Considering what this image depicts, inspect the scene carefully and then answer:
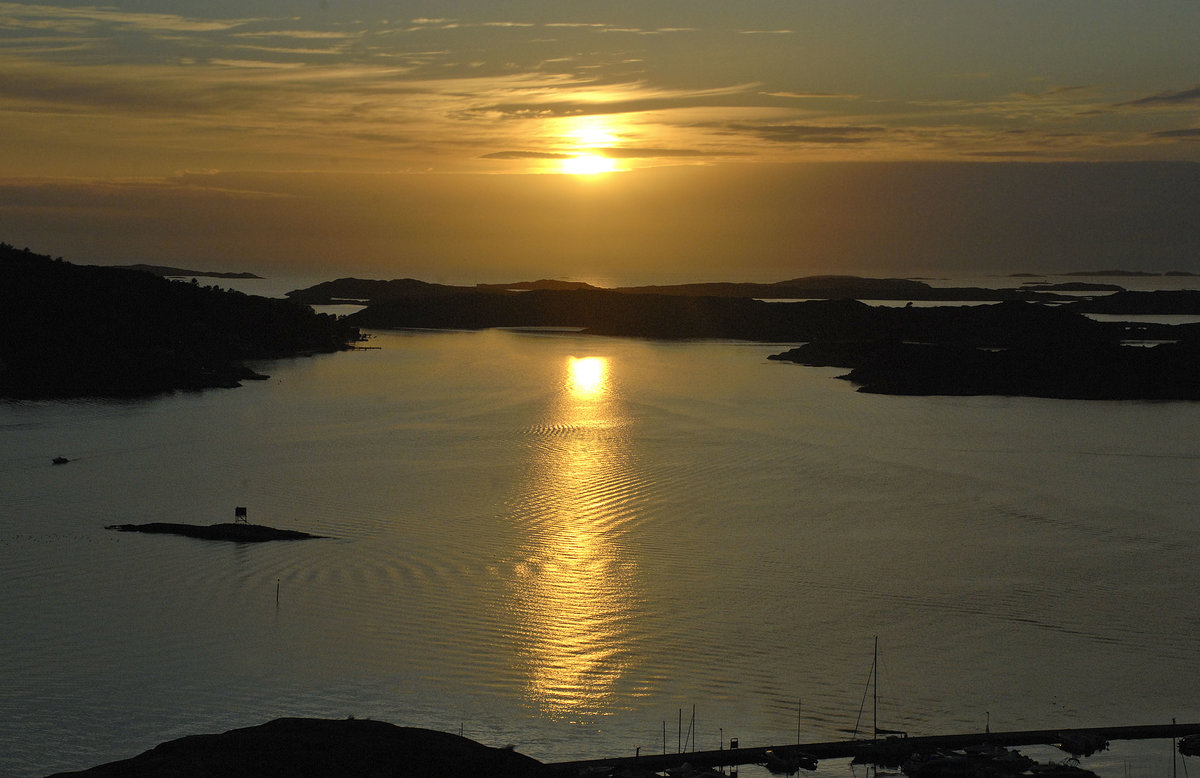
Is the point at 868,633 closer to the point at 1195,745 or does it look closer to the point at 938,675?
the point at 938,675

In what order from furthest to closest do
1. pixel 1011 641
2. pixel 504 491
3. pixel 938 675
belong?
A: pixel 504 491, pixel 1011 641, pixel 938 675

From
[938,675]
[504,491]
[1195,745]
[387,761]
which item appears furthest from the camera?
[504,491]

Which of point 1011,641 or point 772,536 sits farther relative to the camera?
point 772,536

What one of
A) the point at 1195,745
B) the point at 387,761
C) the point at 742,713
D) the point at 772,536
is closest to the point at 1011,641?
the point at 1195,745

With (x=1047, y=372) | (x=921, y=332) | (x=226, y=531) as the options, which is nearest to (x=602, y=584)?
(x=226, y=531)

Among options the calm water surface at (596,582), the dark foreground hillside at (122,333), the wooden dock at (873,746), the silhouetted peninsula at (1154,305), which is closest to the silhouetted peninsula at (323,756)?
the wooden dock at (873,746)

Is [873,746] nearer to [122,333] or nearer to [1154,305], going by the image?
[122,333]

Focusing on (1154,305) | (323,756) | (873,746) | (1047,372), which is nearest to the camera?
(323,756)
